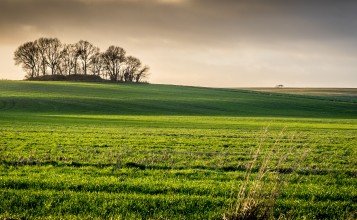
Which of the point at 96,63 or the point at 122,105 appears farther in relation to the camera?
the point at 96,63

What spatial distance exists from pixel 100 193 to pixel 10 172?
4.26 m

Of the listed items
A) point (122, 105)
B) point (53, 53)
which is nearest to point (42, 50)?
point (53, 53)

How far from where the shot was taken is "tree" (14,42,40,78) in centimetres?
11188

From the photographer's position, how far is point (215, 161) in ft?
51.1

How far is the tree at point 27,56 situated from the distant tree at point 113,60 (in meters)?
22.6

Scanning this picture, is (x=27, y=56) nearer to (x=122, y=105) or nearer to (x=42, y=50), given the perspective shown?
(x=42, y=50)

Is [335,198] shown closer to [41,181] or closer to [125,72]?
[41,181]

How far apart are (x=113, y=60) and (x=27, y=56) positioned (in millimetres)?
28452

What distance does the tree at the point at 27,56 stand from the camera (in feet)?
367

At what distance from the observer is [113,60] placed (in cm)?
12494

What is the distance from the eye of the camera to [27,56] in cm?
11312

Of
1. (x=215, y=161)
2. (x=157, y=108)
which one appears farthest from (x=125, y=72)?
(x=215, y=161)

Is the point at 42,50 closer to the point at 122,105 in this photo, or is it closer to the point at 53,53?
the point at 53,53

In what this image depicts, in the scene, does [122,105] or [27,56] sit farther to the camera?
[27,56]
